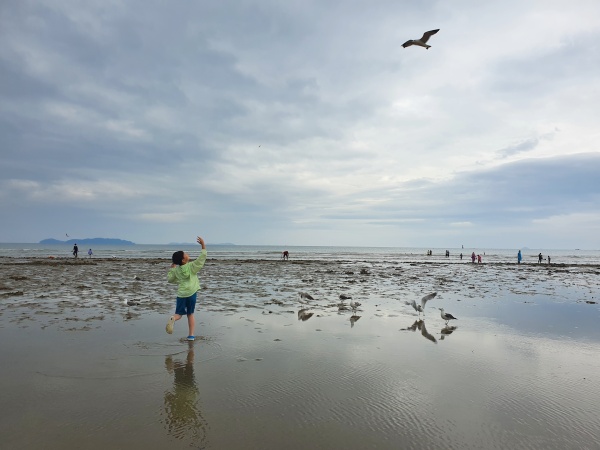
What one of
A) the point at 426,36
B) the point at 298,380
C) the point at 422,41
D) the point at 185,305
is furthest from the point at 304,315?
the point at 426,36

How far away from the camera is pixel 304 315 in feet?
38.2

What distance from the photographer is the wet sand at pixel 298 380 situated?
14.0 ft

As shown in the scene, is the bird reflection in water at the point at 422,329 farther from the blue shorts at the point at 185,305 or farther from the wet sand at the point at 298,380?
the blue shorts at the point at 185,305

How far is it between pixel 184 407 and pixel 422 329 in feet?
23.3

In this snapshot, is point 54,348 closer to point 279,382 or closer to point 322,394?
point 279,382

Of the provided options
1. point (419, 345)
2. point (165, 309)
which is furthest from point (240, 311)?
point (419, 345)

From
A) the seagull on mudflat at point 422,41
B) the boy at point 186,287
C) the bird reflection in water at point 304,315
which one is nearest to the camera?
the boy at point 186,287

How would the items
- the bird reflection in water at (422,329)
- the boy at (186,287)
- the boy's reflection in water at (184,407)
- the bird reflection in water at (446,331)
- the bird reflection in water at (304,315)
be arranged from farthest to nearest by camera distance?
the bird reflection in water at (304,315), the bird reflection in water at (446,331), the bird reflection in water at (422,329), the boy at (186,287), the boy's reflection in water at (184,407)

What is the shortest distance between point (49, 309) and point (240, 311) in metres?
6.40

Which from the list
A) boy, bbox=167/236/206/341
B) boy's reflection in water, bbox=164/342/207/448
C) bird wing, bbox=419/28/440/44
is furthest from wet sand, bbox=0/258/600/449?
bird wing, bbox=419/28/440/44

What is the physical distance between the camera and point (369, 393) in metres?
5.51

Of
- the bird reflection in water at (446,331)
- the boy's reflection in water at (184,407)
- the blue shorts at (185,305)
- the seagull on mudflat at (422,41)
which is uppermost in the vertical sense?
the seagull on mudflat at (422,41)

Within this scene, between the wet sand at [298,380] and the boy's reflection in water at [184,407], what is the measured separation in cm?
2

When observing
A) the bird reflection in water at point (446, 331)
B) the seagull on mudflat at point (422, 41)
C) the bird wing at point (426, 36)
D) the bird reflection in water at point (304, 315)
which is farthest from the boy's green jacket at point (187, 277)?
the bird wing at point (426, 36)
